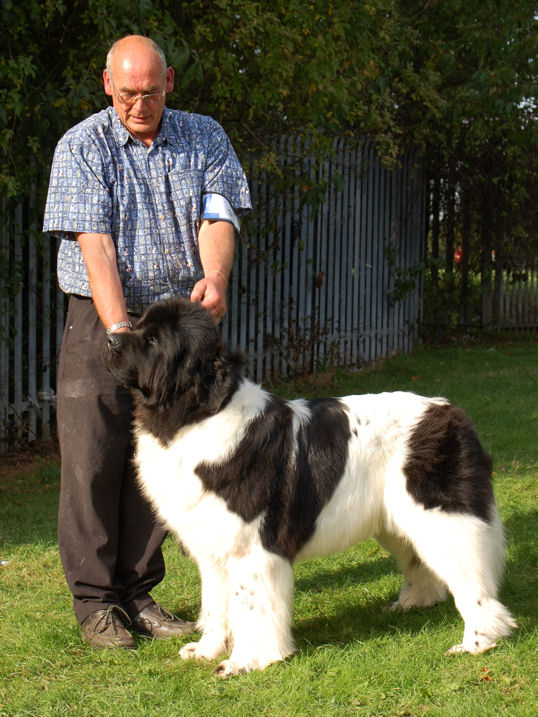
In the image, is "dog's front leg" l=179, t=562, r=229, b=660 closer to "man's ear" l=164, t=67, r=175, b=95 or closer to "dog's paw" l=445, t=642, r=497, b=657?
"dog's paw" l=445, t=642, r=497, b=657

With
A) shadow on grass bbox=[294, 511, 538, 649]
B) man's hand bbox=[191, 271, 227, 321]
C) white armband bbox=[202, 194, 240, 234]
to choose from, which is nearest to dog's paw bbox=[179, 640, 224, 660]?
shadow on grass bbox=[294, 511, 538, 649]

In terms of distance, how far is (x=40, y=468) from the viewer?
677cm

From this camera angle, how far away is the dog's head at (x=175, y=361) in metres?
3.08

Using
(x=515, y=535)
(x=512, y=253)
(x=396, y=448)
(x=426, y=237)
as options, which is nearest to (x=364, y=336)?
(x=426, y=237)

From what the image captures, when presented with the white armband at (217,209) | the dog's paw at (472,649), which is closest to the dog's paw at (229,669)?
the dog's paw at (472,649)

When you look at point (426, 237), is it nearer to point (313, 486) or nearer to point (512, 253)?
point (512, 253)

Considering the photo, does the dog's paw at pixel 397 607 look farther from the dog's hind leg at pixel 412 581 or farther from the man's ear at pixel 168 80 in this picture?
the man's ear at pixel 168 80

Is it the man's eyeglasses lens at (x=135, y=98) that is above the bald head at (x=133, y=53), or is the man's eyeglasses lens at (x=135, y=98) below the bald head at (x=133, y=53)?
below

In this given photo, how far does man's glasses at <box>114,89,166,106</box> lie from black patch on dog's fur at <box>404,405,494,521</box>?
1863 mm

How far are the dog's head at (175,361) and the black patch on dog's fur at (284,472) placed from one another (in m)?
0.24

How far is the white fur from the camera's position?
323 cm

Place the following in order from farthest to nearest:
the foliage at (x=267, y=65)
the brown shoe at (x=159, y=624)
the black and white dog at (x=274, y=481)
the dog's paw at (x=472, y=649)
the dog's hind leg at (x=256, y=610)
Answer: the foliage at (x=267, y=65), the brown shoe at (x=159, y=624), the dog's paw at (x=472, y=649), the dog's hind leg at (x=256, y=610), the black and white dog at (x=274, y=481)

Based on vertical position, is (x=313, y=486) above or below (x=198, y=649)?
above

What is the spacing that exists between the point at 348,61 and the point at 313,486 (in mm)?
5329
